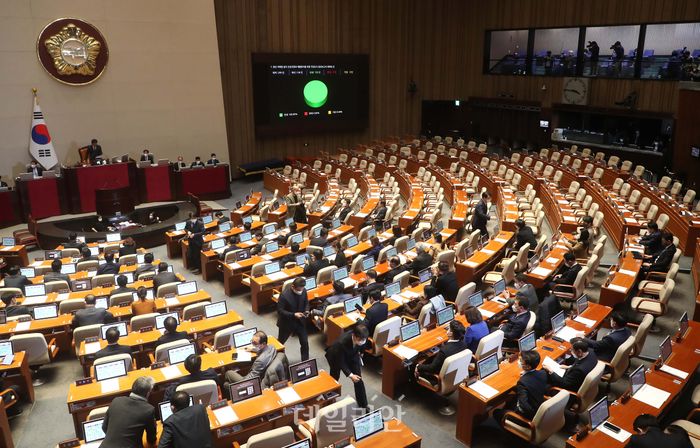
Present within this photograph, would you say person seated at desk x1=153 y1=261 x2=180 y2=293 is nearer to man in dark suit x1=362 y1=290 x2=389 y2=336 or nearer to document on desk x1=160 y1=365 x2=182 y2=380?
document on desk x1=160 y1=365 x2=182 y2=380

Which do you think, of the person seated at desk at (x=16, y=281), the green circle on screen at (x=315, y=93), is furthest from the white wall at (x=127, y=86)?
the person seated at desk at (x=16, y=281)

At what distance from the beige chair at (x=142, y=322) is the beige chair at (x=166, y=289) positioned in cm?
142

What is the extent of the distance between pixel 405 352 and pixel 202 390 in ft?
8.88

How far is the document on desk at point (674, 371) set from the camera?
679 centimetres

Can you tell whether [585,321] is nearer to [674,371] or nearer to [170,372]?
[674,371]

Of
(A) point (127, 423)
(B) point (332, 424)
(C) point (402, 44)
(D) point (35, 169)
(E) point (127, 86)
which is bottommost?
(B) point (332, 424)

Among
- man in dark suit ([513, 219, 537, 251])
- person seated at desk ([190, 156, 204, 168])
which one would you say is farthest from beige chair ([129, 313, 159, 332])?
person seated at desk ([190, 156, 204, 168])

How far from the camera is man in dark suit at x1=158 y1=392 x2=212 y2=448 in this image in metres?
5.29

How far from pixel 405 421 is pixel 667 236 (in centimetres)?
667

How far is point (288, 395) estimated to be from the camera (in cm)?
653

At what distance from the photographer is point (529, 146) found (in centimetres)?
2648

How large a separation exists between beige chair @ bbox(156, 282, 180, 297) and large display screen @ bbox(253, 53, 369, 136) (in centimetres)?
1512

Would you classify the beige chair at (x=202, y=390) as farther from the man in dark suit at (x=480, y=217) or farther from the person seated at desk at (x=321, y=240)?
the man in dark suit at (x=480, y=217)

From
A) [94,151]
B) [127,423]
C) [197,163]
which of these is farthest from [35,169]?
[127,423]
